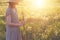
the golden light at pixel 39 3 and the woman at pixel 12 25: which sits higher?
the golden light at pixel 39 3

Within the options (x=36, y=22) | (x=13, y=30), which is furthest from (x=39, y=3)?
(x=13, y=30)

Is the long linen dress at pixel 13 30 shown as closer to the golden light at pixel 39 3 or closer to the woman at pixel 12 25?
the woman at pixel 12 25

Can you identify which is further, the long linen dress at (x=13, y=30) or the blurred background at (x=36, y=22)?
the blurred background at (x=36, y=22)

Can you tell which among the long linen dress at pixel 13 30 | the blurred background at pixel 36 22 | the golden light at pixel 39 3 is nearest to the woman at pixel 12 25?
the long linen dress at pixel 13 30

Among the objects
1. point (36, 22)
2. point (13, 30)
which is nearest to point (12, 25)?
point (13, 30)

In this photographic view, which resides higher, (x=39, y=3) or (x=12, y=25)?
(x=39, y=3)

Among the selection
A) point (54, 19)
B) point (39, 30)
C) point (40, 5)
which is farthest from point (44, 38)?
point (40, 5)

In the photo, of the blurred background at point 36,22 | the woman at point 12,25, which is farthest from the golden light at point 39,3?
the woman at point 12,25

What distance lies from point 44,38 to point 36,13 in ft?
0.76

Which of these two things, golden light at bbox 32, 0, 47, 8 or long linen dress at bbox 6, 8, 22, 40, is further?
golden light at bbox 32, 0, 47, 8

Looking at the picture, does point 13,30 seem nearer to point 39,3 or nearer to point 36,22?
point 36,22

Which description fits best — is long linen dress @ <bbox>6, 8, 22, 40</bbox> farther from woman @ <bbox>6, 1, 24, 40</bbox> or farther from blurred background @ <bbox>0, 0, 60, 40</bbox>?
blurred background @ <bbox>0, 0, 60, 40</bbox>

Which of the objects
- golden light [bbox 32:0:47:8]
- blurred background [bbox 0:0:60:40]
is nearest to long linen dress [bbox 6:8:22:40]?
blurred background [bbox 0:0:60:40]

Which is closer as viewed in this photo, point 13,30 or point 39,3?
point 13,30
